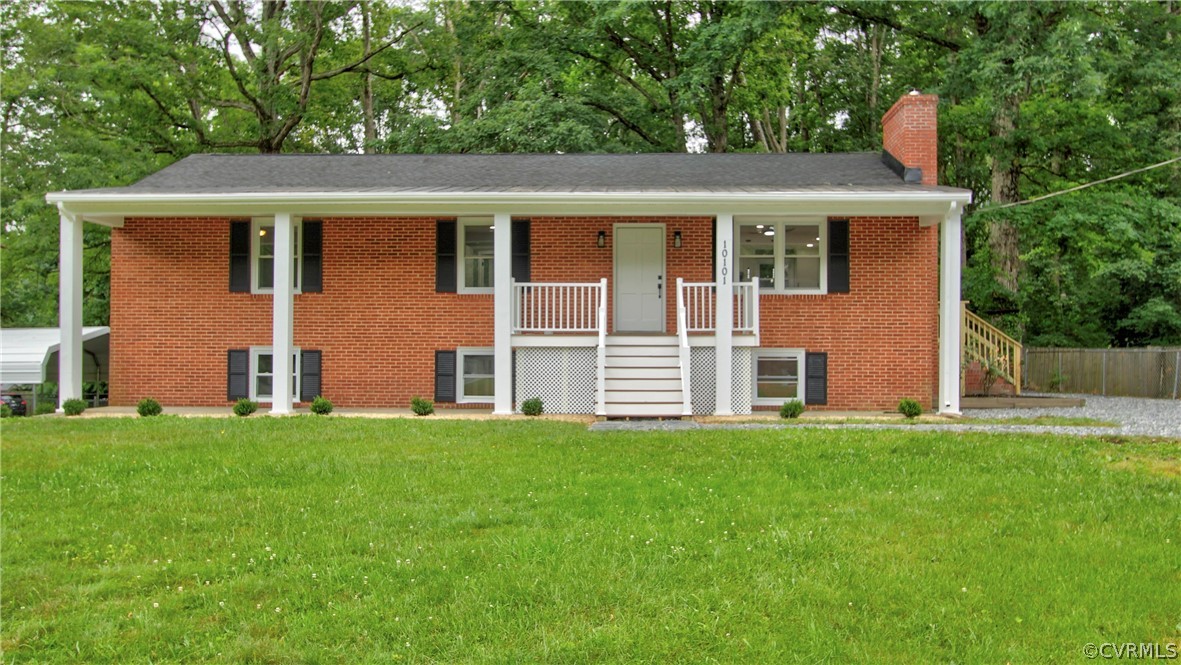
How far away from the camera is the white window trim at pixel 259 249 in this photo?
605 inches

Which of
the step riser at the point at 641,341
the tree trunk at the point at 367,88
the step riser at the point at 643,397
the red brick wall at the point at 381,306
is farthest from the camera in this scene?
the tree trunk at the point at 367,88

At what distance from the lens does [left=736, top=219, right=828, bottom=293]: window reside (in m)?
15.3

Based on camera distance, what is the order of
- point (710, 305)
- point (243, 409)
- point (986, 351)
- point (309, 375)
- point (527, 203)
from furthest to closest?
point (986, 351) → point (309, 375) → point (710, 305) → point (527, 203) → point (243, 409)

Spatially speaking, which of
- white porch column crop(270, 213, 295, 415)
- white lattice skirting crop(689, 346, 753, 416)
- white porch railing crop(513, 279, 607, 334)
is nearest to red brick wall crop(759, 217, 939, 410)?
white lattice skirting crop(689, 346, 753, 416)

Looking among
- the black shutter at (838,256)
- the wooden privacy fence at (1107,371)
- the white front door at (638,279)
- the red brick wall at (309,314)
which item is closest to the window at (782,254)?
the black shutter at (838,256)

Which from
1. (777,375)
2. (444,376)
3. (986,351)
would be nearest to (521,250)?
(444,376)

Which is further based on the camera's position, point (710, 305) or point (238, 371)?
point (238, 371)

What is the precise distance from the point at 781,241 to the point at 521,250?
427 cm

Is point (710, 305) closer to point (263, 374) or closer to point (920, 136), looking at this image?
point (920, 136)

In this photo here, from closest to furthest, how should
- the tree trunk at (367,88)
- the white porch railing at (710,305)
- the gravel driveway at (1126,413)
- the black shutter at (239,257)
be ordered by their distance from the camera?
the gravel driveway at (1126,413)
the white porch railing at (710,305)
the black shutter at (239,257)
the tree trunk at (367,88)

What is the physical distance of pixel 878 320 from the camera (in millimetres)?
15000

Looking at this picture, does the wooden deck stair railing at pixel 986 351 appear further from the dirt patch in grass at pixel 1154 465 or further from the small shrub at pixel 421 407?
the small shrub at pixel 421 407

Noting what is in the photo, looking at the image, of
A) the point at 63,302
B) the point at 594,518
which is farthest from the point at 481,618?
the point at 63,302

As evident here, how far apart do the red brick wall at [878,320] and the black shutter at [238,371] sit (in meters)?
8.89
